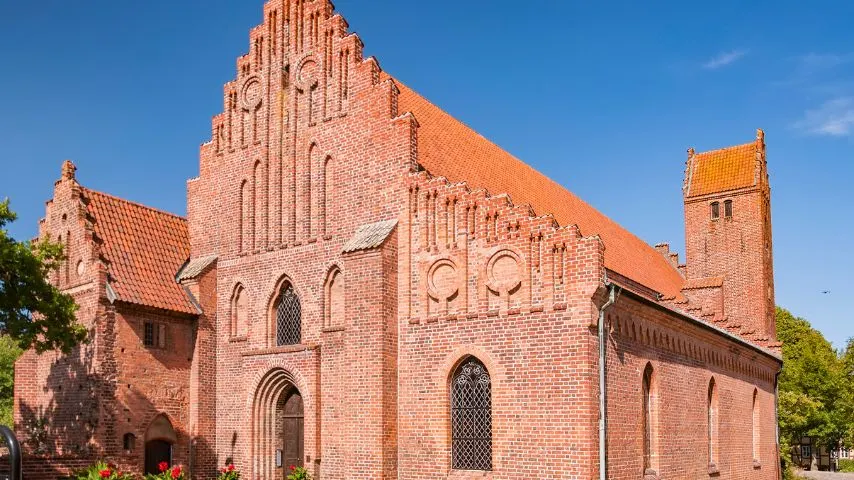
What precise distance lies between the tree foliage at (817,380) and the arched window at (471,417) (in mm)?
39544

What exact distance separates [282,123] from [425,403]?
27.5 ft

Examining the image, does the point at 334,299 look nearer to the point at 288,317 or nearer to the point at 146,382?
the point at 288,317

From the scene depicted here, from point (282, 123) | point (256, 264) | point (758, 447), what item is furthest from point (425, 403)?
point (758, 447)

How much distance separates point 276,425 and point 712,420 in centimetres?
1196

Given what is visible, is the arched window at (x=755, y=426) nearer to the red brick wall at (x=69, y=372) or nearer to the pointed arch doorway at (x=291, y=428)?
the pointed arch doorway at (x=291, y=428)

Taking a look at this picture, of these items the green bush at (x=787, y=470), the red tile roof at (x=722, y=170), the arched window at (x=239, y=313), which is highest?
the red tile roof at (x=722, y=170)

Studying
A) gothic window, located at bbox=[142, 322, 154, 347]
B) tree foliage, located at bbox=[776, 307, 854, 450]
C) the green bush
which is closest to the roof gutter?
the green bush

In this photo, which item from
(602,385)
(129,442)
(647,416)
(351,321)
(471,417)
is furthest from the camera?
(129,442)

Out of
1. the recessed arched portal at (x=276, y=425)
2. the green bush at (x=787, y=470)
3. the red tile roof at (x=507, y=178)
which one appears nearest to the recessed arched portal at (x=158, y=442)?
the recessed arched portal at (x=276, y=425)

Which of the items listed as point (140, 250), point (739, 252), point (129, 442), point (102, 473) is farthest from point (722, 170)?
point (102, 473)

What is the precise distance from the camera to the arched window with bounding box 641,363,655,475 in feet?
64.3

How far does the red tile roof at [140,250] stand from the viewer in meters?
21.8

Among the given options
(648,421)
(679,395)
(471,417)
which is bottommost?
(648,421)

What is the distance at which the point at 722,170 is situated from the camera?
3988 centimetres
